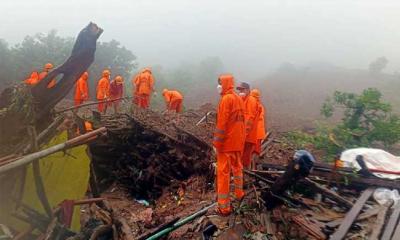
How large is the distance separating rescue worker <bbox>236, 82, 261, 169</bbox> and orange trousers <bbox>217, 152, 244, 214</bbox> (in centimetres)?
144

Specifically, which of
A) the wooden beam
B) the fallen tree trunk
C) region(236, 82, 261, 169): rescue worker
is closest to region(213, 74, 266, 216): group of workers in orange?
region(236, 82, 261, 169): rescue worker

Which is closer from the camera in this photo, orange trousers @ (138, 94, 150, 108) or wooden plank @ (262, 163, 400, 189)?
wooden plank @ (262, 163, 400, 189)

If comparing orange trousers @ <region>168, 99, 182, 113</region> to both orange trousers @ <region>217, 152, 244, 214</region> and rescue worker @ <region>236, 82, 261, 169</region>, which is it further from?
orange trousers @ <region>217, 152, 244, 214</region>

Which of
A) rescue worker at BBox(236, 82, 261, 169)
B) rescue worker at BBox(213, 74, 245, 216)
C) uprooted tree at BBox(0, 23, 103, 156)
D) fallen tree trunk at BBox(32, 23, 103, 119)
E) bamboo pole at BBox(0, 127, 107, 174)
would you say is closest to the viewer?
bamboo pole at BBox(0, 127, 107, 174)

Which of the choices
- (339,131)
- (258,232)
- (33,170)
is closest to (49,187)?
(33,170)

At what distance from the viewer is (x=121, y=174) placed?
883 cm

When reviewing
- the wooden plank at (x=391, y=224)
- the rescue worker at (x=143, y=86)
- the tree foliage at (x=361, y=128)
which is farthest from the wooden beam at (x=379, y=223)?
the rescue worker at (x=143, y=86)

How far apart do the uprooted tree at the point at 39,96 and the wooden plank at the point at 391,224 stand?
3.66 m

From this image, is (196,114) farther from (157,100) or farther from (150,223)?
(157,100)

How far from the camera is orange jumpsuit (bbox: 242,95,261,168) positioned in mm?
7250

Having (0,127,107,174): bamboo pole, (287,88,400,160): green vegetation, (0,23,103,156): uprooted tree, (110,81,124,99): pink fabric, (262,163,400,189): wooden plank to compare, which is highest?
(0,23,103,156): uprooted tree

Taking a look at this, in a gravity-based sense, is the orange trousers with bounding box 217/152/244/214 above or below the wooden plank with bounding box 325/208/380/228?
above

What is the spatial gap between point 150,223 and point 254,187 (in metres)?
1.70

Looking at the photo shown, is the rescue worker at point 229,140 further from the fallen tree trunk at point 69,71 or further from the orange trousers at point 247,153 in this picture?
the fallen tree trunk at point 69,71
